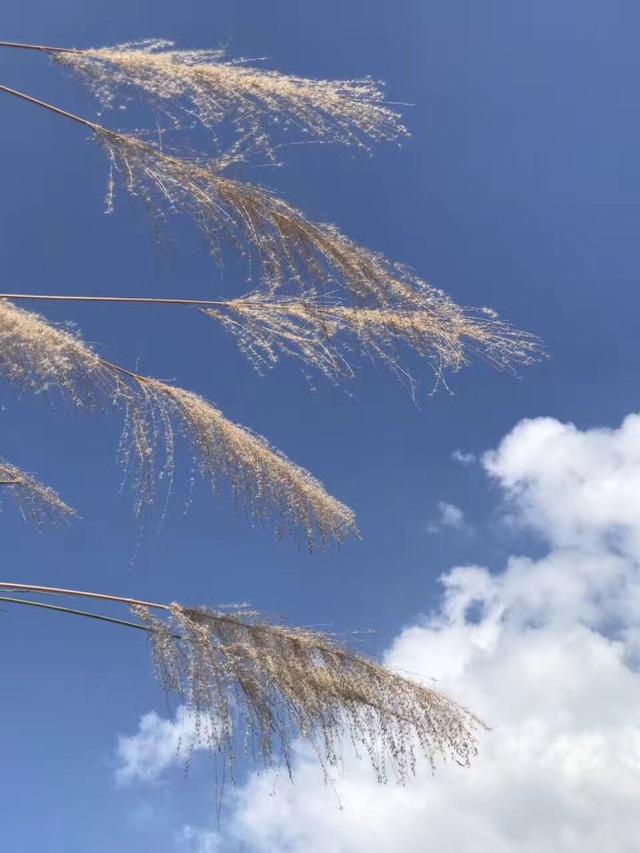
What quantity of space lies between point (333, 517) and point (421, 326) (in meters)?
0.61

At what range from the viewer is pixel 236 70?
2.50 metres

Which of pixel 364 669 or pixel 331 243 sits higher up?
pixel 331 243

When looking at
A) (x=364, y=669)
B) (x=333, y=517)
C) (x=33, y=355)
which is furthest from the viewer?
(x=333, y=517)

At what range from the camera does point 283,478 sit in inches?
97.3

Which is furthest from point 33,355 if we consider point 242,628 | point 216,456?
point 242,628

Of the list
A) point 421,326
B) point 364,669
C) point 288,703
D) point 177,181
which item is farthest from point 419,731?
point 177,181

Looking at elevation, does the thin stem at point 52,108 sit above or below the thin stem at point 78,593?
above

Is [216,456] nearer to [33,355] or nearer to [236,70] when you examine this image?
[33,355]

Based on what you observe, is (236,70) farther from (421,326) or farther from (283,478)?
(283,478)

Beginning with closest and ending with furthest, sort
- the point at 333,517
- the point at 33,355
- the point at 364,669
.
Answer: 1. the point at 33,355
2. the point at 364,669
3. the point at 333,517

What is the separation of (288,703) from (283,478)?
61cm

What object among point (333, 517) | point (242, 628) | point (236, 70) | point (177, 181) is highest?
point (236, 70)

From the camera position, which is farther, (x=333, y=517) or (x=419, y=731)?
(x=333, y=517)

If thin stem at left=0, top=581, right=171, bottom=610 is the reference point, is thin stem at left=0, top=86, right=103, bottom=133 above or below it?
above
